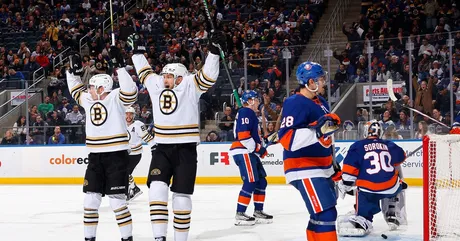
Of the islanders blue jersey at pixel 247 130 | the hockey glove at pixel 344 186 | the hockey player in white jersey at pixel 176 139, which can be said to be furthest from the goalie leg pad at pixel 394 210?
the hockey player in white jersey at pixel 176 139

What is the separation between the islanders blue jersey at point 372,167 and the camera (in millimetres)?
5957

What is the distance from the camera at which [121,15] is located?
2014 centimetres

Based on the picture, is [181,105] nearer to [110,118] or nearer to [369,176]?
[110,118]

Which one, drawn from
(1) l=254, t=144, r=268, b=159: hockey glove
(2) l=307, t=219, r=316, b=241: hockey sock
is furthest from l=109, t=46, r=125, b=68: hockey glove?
(2) l=307, t=219, r=316, b=241: hockey sock

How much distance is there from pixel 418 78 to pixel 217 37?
6.33m

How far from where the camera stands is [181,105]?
17.8ft

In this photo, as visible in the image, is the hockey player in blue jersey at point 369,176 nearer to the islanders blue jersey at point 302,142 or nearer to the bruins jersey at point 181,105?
the bruins jersey at point 181,105

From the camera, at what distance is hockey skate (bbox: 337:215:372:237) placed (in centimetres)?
607

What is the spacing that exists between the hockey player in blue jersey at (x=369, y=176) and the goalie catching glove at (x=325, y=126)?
6.00 feet

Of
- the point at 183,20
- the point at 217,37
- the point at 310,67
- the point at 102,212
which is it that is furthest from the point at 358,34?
the point at 310,67

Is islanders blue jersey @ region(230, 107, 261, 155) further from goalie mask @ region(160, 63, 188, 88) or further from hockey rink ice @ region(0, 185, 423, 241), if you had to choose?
goalie mask @ region(160, 63, 188, 88)

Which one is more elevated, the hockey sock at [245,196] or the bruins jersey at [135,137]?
the bruins jersey at [135,137]

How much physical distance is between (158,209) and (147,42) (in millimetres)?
12190

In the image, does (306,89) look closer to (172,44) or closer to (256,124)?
(256,124)
